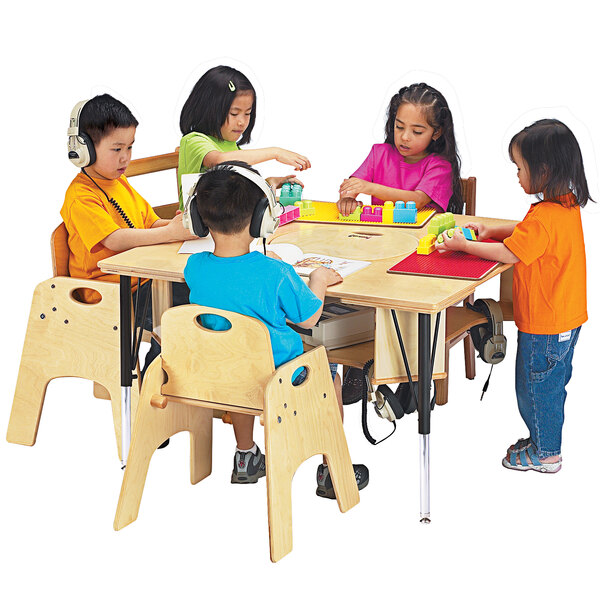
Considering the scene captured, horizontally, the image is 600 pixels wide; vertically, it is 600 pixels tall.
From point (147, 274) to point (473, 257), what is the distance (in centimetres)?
117

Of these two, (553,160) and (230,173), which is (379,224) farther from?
(230,173)

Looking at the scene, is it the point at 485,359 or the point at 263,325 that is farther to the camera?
the point at 485,359

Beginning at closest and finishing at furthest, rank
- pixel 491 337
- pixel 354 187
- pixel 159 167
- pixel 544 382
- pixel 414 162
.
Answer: pixel 544 382 → pixel 491 337 → pixel 354 187 → pixel 414 162 → pixel 159 167

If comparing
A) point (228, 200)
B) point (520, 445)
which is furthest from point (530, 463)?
point (228, 200)

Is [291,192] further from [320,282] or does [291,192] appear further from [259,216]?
[259,216]

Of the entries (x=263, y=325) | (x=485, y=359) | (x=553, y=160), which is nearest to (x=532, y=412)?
(x=485, y=359)

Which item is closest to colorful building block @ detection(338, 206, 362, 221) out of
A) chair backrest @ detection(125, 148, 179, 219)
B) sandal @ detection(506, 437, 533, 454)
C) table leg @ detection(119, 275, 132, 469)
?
chair backrest @ detection(125, 148, 179, 219)

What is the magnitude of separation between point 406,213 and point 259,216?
3.84ft

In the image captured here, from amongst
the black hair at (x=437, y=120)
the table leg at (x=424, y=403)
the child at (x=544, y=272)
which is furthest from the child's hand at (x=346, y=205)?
the table leg at (x=424, y=403)

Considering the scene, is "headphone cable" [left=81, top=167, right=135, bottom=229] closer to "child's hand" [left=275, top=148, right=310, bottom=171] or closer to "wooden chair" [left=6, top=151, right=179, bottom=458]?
"wooden chair" [left=6, top=151, right=179, bottom=458]

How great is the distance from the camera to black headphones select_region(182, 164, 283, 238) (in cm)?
370

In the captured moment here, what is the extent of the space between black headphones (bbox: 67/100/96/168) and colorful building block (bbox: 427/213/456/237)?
4.28ft

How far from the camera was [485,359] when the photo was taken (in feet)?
15.0

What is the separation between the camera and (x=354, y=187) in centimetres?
493
